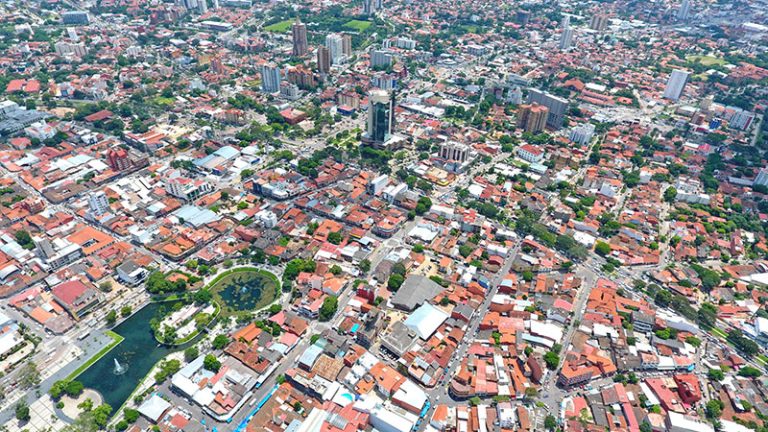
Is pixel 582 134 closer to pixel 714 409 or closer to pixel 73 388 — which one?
pixel 714 409

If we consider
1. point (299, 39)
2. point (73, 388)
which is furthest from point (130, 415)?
point (299, 39)

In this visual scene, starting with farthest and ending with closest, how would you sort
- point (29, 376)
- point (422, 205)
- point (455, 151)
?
point (455, 151) → point (422, 205) → point (29, 376)

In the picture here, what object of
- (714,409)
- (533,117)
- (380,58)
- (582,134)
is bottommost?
(714,409)

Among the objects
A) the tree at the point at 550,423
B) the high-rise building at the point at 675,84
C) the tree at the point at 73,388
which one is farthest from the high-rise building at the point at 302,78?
the tree at the point at 550,423

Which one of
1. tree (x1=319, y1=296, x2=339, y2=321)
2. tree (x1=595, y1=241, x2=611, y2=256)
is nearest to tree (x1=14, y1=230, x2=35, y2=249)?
tree (x1=319, y1=296, x2=339, y2=321)

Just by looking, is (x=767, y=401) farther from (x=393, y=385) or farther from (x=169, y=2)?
(x=169, y=2)

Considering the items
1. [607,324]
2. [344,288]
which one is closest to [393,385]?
[344,288]
